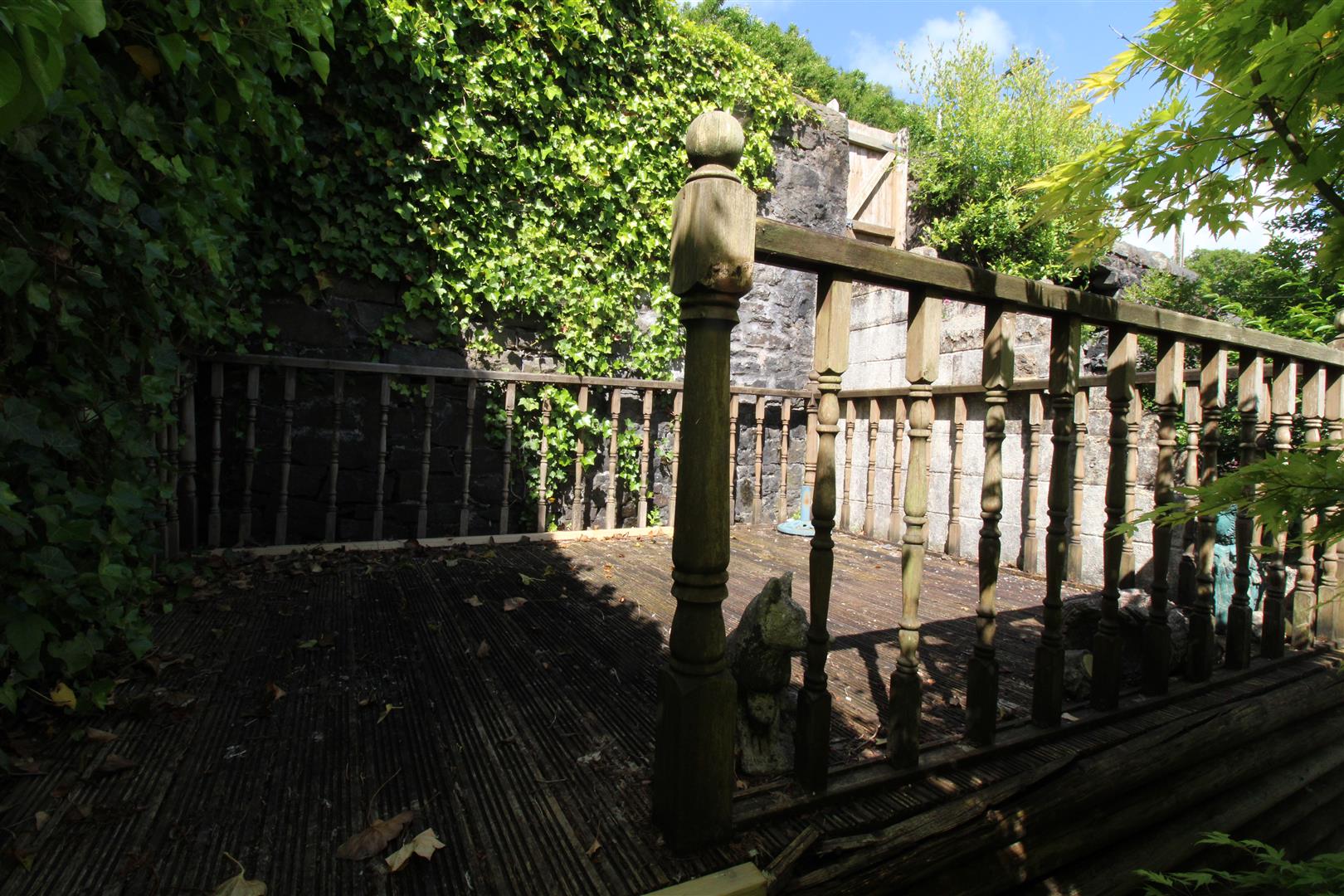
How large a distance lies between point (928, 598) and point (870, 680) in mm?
1178

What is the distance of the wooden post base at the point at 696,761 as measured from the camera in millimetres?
1134

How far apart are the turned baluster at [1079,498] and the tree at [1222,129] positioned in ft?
5.48

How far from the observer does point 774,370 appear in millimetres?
5586

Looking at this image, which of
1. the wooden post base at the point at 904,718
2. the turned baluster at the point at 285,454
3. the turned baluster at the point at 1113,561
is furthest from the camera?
the turned baluster at the point at 285,454

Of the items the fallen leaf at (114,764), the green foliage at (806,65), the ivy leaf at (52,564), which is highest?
the green foliage at (806,65)

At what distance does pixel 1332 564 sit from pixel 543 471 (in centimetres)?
374

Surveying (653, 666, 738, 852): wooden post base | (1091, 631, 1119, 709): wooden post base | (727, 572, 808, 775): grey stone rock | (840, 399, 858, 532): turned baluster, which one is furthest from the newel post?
(840, 399, 858, 532): turned baluster

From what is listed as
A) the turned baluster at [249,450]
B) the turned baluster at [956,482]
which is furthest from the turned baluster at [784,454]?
the turned baluster at [249,450]

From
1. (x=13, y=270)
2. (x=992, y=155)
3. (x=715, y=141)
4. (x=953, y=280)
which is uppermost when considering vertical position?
(x=992, y=155)

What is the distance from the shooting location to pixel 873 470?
4695 millimetres

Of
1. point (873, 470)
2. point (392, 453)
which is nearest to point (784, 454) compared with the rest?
point (873, 470)

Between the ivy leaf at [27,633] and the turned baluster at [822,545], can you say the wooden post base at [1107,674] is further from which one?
the ivy leaf at [27,633]

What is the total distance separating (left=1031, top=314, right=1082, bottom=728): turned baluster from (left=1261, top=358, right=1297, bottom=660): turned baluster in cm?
110

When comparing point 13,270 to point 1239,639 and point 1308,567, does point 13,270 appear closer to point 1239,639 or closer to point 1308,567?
point 1239,639
